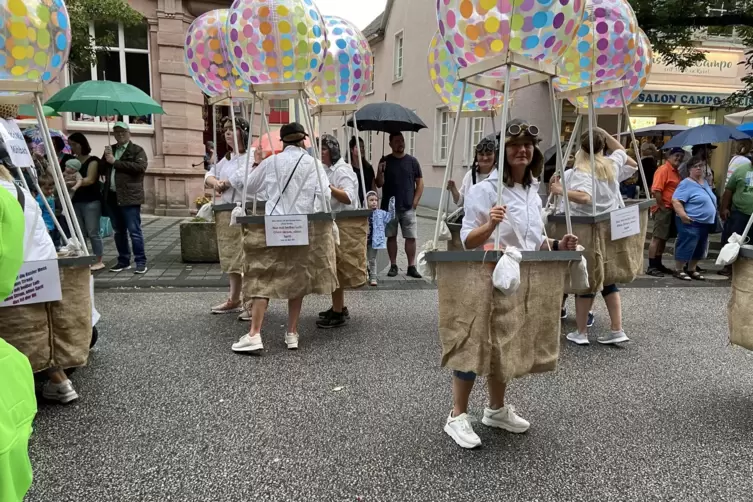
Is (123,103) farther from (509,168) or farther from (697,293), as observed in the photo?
(697,293)

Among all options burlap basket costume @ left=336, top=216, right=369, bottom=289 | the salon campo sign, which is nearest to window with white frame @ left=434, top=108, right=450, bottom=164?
the salon campo sign

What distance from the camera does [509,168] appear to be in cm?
273

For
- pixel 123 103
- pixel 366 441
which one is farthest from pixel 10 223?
pixel 123 103

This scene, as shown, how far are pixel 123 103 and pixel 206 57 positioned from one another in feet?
9.52

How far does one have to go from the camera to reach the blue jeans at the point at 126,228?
687 cm

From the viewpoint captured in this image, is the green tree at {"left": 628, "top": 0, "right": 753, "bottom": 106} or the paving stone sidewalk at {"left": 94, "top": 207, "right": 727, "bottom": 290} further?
the green tree at {"left": 628, "top": 0, "right": 753, "bottom": 106}

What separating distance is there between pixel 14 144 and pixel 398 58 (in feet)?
58.4

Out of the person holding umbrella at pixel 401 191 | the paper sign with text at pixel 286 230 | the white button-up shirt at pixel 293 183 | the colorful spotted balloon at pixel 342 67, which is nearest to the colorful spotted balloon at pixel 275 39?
the white button-up shirt at pixel 293 183

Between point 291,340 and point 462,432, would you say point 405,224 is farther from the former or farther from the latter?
point 462,432

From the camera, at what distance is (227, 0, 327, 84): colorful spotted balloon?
3.60 meters

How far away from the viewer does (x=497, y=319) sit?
2539 mm

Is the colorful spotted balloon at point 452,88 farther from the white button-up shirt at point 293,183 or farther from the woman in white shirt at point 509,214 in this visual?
the woman in white shirt at point 509,214

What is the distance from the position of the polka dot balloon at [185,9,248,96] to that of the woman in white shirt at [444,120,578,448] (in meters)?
3.25

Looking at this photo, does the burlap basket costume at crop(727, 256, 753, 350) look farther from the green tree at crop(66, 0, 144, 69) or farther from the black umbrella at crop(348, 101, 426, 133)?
the green tree at crop(66, 0, 144, 69)
